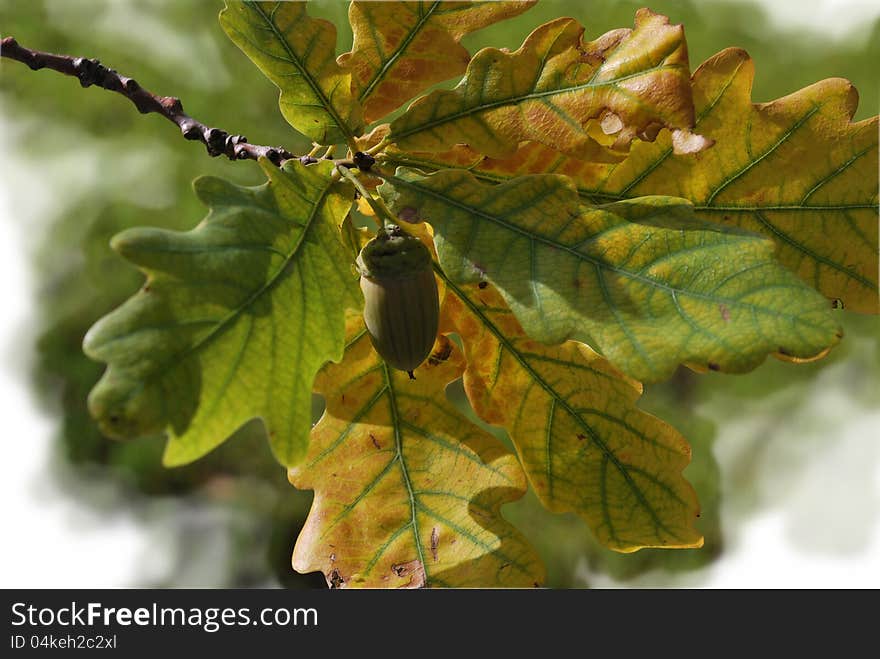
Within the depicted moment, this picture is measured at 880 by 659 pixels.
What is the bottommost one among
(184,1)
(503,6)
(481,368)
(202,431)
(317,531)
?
(202,431)

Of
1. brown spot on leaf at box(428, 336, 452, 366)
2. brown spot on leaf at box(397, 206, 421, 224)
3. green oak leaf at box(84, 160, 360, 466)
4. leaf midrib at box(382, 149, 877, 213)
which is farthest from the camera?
brown spot on leaf at box(428, 336, 452, 366)

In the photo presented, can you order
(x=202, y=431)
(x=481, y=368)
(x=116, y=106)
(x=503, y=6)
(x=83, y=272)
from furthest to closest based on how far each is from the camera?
1. (x=116, y=106)
2. (x=83, y=272)
3. (x=481, y=368)
4. (x=503, y=6)
5. (x=202, y=431)

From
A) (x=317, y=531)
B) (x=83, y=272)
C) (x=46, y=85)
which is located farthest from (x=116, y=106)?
(x=317, y=531)

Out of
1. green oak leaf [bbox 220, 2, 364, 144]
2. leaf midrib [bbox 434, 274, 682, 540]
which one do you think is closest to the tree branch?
green oak leaf [bbox 220, 2, 364, 144]

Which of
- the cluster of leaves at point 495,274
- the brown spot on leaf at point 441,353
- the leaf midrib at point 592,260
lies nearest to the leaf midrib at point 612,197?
the cluster of leaves at point 495,274

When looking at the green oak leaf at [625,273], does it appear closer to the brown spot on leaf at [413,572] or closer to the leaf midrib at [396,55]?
the leaf midrib at [396,55]

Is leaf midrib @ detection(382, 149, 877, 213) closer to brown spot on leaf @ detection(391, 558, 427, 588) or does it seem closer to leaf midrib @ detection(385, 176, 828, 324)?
leaf midrib @ detection(385, 176, 828, 324)

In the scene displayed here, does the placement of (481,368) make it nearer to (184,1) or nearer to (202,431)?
(202,431)
